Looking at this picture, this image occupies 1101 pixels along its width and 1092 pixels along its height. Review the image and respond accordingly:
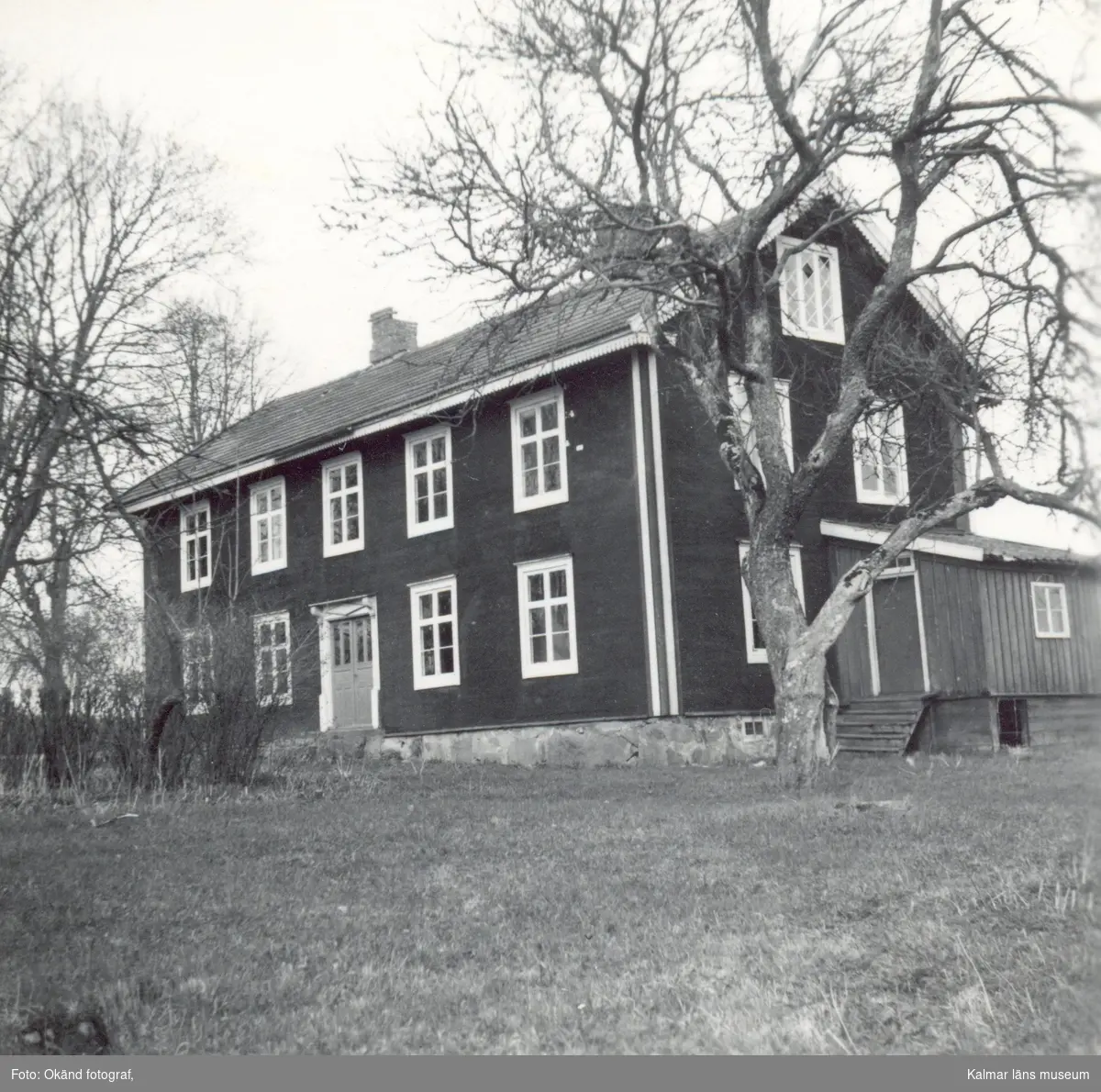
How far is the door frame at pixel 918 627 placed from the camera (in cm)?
1972

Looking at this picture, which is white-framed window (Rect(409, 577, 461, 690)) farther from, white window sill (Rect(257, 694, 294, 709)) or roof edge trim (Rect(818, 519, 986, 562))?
white window sill (Rect(257, 694, 294, 709))

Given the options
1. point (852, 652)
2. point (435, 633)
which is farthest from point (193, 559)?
point (852, 652)

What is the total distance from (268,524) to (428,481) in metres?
4.76

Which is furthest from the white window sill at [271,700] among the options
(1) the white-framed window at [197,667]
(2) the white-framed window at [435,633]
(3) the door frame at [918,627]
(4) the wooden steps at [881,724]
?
(3) the door frame at [918,627]

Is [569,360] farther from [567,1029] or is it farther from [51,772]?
[567,1029]

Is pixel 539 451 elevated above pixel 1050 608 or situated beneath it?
elevated above

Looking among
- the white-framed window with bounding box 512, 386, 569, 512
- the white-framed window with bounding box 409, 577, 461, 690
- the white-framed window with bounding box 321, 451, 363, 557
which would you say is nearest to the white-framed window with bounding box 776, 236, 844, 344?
the white-framed window with bounding box 512, 386, 569, 512

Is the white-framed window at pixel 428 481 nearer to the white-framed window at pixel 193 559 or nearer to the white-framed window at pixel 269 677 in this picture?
the white-framed window at pixel 269 677

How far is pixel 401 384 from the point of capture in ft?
78.7

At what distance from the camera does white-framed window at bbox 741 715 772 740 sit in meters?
18.9

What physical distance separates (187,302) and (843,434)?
850 centimetres

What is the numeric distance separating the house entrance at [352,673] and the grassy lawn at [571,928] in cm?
1173

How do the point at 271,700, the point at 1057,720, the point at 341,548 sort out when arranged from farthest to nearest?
the point at 341,548
the point at 1057,720
the point at 271,700

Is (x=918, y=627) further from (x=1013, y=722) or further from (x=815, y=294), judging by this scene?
(x=815, y=294)
